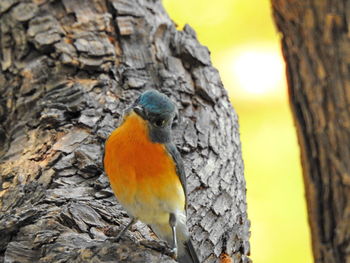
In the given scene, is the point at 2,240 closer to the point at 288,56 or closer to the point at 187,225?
the point at 187,225

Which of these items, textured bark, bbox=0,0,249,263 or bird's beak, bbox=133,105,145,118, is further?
bird's beak, bbox=133,105,145,118

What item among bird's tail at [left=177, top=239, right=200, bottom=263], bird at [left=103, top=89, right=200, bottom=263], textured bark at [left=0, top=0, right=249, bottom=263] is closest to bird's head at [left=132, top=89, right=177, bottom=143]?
bird at [left=103, top=89, right=200, bottom=263]

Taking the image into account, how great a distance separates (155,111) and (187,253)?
1037mm

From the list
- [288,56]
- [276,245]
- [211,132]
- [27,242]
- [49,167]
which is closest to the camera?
[288,56]

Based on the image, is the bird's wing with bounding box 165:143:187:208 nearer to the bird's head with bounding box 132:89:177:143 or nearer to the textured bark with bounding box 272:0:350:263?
the bird's head with bounding box 132:89:177:143

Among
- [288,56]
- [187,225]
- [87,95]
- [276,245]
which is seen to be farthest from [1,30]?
[288,56]

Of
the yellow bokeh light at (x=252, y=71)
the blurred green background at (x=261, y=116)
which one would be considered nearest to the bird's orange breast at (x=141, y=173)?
the blurred green background at (x=261, y=116)

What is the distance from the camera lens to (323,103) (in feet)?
10.2

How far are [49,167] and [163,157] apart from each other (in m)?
0.91

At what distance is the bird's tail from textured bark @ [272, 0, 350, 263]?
6.23ft

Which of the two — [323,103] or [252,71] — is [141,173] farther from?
[252,71]

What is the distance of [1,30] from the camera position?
6.88m

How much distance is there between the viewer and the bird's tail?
5130 millimetres

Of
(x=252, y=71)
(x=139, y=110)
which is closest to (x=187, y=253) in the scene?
(x=139, y=110)
